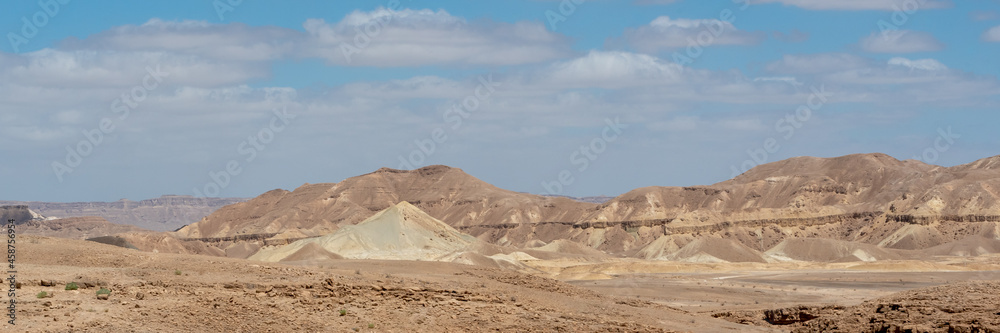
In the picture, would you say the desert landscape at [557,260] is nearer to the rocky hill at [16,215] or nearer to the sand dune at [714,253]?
the sand dune at [714,253]

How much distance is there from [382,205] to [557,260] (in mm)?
80458

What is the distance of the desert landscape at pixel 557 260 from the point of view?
20484mm

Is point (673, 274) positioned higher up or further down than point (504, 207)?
further down

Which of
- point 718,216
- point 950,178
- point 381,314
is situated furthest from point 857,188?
point 381,314

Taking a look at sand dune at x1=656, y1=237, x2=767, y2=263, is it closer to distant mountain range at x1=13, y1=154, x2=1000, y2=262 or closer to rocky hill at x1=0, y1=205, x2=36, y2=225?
distant mountain range at x1=13, y1=154, x2=1000, y2=262

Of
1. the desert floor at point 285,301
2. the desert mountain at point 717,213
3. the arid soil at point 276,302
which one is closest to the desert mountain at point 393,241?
the desert mountain at point 717,213

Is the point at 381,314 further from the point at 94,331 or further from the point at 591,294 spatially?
the point at 591,294

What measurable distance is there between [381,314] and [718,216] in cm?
10356

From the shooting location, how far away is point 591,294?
2839 cm

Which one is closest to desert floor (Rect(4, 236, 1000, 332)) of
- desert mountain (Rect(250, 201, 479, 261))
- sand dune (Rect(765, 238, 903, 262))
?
desert mountain (Rect(250, 201, 479, 261))

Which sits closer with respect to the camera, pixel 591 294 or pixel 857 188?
pixel 591 294

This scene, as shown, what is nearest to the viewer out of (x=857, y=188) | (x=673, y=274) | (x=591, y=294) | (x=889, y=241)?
(x=591, y=294)

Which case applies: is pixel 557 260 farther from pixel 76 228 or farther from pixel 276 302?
pixel 76 228

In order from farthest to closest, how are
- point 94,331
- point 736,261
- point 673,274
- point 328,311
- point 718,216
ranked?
point 718,216 < point 736,261 < point 673,274 < point 328,311 < point 94,331
